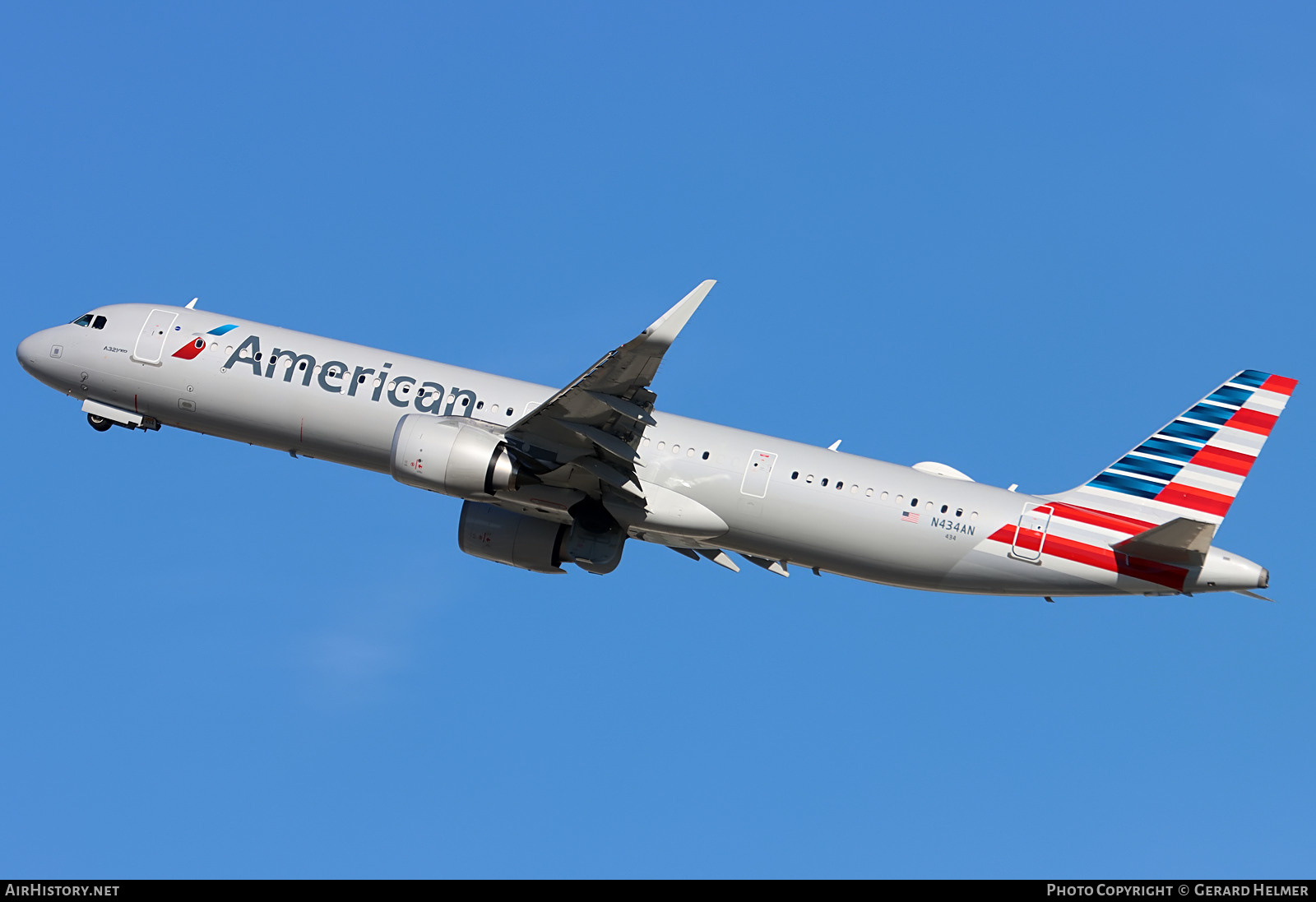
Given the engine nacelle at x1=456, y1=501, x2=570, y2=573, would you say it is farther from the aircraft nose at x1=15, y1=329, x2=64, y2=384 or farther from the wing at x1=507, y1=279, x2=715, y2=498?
the aircraft nose at x1=15, y1=329, x2=64, y2=384

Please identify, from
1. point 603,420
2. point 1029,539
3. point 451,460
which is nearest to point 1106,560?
point 1029,539

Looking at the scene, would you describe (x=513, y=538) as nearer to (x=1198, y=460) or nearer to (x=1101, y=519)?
(x=1101, y=519)

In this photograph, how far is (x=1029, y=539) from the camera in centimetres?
3509

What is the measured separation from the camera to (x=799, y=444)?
3656 cm

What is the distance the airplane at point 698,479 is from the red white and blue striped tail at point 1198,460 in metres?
0.05

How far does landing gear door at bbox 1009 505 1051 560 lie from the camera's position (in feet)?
115

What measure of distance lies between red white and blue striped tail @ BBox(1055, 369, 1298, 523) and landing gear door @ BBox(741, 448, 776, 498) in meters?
7.72

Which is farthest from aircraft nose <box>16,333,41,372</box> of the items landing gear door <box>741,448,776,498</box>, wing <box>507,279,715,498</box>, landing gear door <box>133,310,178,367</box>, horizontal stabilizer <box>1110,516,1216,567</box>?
horizontal stabilizer <box>1110,516,1216,567</box>

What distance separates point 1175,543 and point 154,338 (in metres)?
27.5

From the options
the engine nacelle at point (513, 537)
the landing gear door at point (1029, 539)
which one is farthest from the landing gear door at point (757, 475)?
the landing gear door at point (1029, 539)

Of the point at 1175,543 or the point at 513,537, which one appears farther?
the point at 513,537

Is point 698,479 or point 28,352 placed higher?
point 28,352

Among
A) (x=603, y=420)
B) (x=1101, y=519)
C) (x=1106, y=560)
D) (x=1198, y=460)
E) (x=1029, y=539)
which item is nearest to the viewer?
(x=603, y=420)
